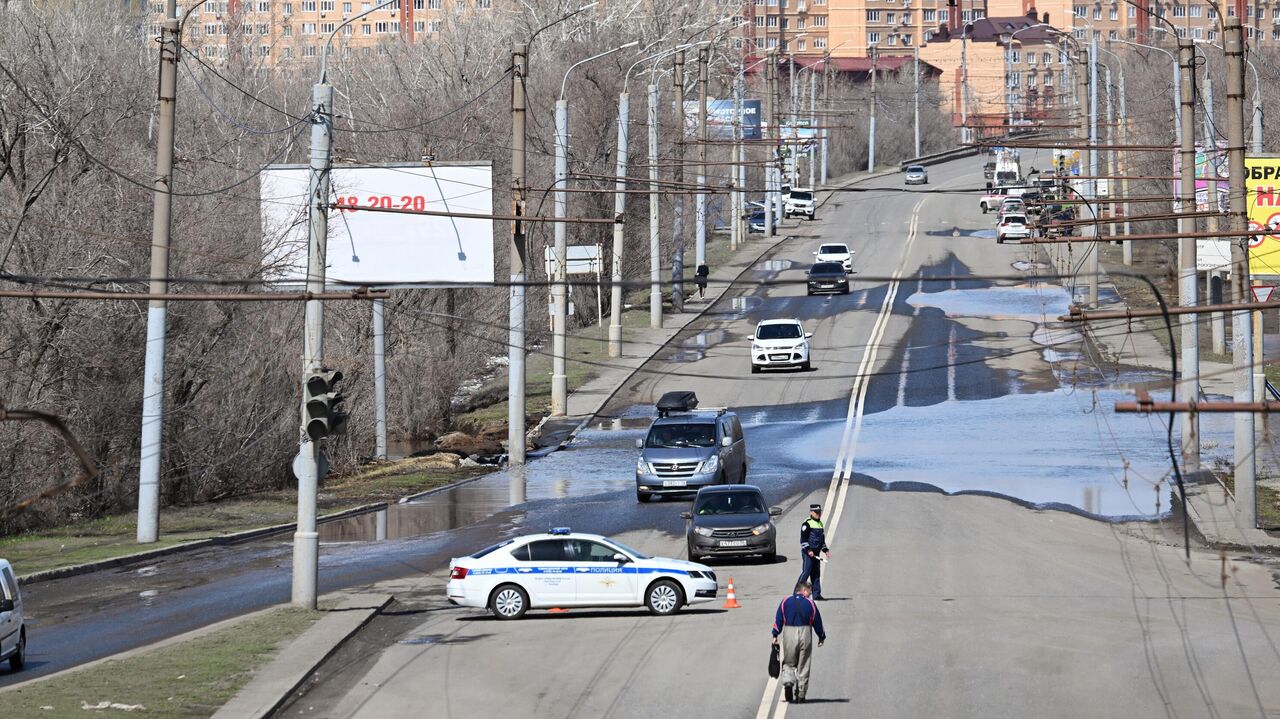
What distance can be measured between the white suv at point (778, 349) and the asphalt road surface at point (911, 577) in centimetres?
50

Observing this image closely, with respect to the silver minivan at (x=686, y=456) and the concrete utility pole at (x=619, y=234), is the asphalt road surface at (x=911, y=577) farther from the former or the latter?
the concrete utility pole at (x=619, y=234)

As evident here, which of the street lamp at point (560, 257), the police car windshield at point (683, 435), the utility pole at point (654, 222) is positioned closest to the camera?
the police car windshield at point (683, 435)

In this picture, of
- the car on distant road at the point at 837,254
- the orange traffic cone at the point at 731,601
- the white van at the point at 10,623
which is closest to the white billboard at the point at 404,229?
the orange traffic cone at the point at 731,601

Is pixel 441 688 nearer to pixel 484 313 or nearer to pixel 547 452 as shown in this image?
pixel 547 452

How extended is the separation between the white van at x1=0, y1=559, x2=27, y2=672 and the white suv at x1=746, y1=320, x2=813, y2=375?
34.9 meters

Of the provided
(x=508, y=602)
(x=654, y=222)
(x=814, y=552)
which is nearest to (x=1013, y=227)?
(x=654, y=222)

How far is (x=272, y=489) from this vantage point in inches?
1615

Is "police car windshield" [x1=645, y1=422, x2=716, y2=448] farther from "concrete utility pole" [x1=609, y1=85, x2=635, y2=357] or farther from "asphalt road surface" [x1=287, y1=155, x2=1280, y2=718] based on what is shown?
"concrete utility pole" [x1=609, y1=85, x2=635, y2=357]

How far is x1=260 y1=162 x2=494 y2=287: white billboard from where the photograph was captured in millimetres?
44562

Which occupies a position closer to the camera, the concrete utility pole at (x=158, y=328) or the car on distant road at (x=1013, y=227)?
the concrete utility pole at (x=158, y=328)

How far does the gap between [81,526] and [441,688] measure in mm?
17954

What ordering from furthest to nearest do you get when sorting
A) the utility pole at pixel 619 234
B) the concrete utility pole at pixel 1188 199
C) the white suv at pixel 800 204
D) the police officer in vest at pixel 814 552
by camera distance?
the white suv at pixel 800 204, the utility pole at pixel 619 234, the concrete utility pole at pixel 1188 199, the police officer in vest at pixel 814 552

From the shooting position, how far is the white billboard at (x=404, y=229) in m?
44.6

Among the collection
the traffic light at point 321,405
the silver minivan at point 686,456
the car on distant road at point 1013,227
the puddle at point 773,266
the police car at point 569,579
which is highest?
the car on distant road at point 1013,227
